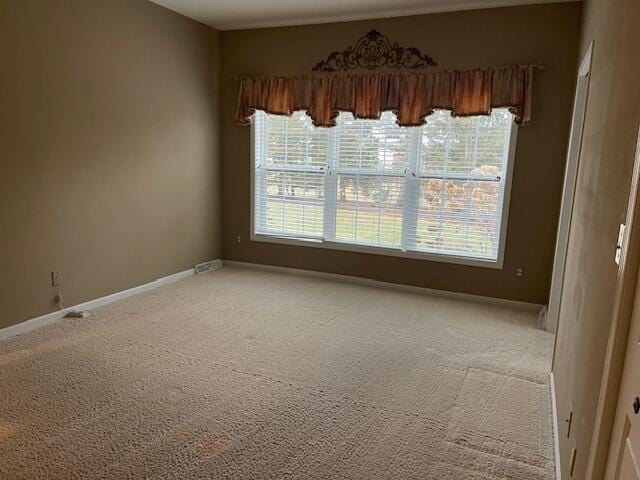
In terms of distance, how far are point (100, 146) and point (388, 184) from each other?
2.78 meters

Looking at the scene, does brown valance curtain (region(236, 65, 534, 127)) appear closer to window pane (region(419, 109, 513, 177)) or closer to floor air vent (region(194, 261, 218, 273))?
window pane (region(419, 109, 513, 177))

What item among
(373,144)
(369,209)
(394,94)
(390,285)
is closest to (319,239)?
(369,209)

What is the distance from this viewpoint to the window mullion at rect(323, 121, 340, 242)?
16.3 feet

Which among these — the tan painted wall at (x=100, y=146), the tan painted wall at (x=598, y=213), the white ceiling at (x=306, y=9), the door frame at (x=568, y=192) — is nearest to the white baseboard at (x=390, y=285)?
the door frame at (x=568, y=192)

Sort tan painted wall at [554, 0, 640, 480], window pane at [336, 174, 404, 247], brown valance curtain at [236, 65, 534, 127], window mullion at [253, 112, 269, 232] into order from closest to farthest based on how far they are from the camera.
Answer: tan painted wall at [554, 0, 640, 480] < brown valance curtain at [236, 65, 534, 127] < window pane at [336, 174, 404, 247] < window mullion at [253, 112, 269, 232]

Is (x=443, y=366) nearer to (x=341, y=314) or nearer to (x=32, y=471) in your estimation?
(x=341, y=314)

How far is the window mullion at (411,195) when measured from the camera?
4.61 m

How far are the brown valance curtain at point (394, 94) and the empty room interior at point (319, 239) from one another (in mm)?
23

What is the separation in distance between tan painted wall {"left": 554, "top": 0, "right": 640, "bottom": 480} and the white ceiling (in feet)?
6.05

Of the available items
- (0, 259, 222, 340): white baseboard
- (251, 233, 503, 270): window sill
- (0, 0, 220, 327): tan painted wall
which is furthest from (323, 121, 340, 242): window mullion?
(0, 259, 222, 340): white baseboard

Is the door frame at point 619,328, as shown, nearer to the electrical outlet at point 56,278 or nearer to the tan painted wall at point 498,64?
the tan painted wall at point 498,64

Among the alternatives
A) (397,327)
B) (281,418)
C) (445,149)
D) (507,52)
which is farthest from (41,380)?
(507,52)

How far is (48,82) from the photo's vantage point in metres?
3.45

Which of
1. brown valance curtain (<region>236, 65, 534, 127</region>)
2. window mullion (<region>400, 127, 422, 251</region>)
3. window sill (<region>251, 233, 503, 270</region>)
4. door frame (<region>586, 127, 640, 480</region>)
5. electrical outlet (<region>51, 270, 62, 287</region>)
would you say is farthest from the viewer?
window mullion (<region>400, 127, 422, 251</region>)
